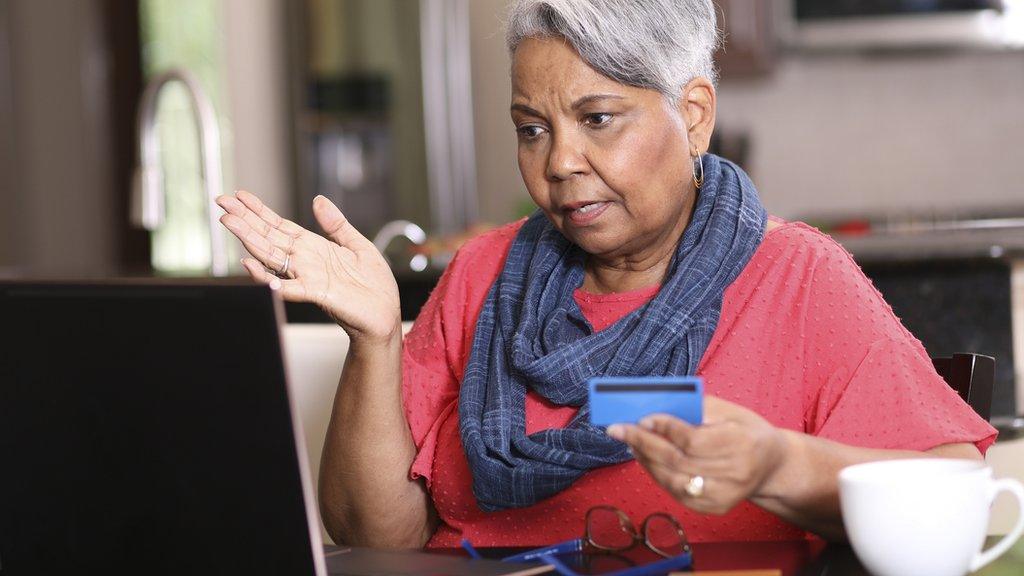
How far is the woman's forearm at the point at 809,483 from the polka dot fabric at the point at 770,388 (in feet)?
0.46

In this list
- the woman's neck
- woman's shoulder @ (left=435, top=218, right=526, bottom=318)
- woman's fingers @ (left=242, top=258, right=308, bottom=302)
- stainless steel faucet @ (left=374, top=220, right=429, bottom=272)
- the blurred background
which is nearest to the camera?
woman's fingers @ (left=242, top=258, right=308, bottom=302)

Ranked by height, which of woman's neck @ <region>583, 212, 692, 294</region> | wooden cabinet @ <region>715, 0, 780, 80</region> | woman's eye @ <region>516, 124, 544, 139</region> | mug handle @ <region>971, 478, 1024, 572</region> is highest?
wooden cabinet @ <region>715, 0, 780, 80</region>

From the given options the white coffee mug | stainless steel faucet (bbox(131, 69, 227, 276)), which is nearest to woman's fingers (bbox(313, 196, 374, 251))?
the white coffee mug

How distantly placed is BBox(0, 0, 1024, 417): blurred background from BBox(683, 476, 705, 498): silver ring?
316 cm

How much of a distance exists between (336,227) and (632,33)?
372mm

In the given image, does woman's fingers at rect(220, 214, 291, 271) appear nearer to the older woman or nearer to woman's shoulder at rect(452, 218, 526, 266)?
the older woman

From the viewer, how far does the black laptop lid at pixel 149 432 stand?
0.83 meters

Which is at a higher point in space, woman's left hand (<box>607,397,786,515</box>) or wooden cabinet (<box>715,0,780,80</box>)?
wooden cabinet (<box>715,0,780,80</box>)

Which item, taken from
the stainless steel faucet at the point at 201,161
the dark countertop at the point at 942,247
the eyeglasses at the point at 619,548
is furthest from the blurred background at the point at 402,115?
the eyeglasses at the point at 619,548

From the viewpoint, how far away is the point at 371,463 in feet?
4.74

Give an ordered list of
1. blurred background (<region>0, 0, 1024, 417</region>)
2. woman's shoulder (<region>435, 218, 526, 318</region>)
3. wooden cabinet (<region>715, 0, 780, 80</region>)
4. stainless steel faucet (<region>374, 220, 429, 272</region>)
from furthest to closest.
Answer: blurred background (<region>0, 0, 1024, 417</region>) → wooden cabinet (<region>715, 0, 780, 80</region>) → stainless steel faucet (<region>374, 220, 429, 272</region>) → woman's shoulder (<region>435, 218, 526, 318</region>)

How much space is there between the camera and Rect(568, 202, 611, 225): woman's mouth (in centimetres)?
139

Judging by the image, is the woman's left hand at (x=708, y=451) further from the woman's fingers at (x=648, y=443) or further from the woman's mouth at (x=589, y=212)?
the woman's mouth at (x=589, y=212)

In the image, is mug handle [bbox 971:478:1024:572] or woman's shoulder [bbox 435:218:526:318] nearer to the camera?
mug handle [bbox 971:478:1024:572]
